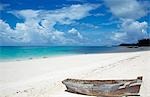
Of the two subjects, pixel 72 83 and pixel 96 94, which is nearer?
pixel 96 94

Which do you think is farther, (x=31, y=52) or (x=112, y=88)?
(x=31, y=52)

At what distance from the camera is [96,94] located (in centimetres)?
707

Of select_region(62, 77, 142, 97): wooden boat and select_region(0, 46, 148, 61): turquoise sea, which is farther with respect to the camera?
select_region(0, 46, 148, 61): turquoise sea

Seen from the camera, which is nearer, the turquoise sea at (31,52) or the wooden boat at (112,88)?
the wooden boat at (112,88)

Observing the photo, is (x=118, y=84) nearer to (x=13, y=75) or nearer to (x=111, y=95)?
(x=111, y=95)

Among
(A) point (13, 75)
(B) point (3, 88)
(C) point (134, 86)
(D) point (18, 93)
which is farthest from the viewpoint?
(A) point (13, 75)

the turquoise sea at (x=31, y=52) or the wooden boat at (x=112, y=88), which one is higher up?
the turquoise sea at (x=31, y=52)

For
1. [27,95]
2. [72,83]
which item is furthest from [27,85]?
[72,83]

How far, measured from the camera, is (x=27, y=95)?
24.8 feet

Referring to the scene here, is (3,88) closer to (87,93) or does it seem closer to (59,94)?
(59,94)

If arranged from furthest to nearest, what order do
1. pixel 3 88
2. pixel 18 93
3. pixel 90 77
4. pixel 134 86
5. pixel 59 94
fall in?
pixel 90 77 < pixel 3 88 < pixel 18 93 < pixel 59 94 < pixel 134 86

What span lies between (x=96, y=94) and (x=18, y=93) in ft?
7.69

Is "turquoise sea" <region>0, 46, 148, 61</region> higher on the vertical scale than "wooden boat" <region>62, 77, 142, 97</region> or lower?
higher

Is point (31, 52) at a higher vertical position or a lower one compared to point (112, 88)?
higher
